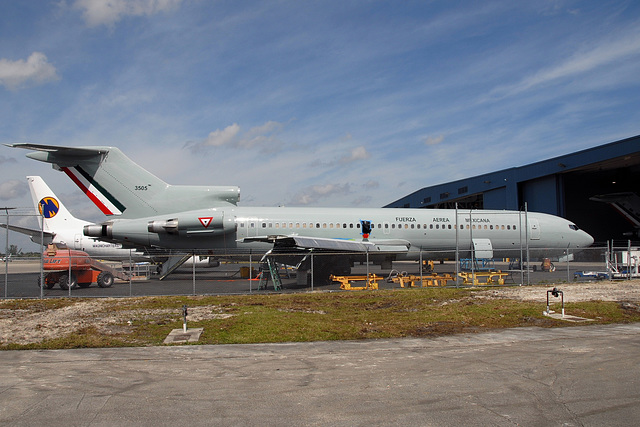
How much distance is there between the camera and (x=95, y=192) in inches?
1021

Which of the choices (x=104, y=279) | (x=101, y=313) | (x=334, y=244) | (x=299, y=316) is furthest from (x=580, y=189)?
(x=101, y=313)

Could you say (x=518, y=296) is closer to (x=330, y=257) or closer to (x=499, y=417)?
(x=330, y=257)

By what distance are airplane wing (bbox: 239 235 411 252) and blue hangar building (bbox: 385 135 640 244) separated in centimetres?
2169

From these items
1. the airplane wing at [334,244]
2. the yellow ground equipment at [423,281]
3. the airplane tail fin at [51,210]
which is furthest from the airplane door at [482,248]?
the airplane tail fin at [51,210]

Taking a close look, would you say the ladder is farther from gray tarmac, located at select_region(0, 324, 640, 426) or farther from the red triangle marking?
gray tarmac, located at select_region(0, 324, 640, 426)

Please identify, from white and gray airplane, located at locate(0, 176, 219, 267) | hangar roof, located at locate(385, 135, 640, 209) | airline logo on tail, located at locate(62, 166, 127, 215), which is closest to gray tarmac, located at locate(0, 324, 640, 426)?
airline logo on tail, located at locate(62, 166, 127, 215)

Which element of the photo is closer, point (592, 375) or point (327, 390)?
point (327, 390)

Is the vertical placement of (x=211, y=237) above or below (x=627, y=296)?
above

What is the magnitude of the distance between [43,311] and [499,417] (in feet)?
48.8

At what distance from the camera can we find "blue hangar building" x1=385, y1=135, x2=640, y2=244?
4147 centimetres

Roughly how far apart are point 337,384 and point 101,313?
1048 cm

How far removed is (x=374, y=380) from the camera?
7.40m

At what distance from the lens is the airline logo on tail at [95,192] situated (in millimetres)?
25397

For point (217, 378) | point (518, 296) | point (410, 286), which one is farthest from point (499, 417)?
point (410, 286)
